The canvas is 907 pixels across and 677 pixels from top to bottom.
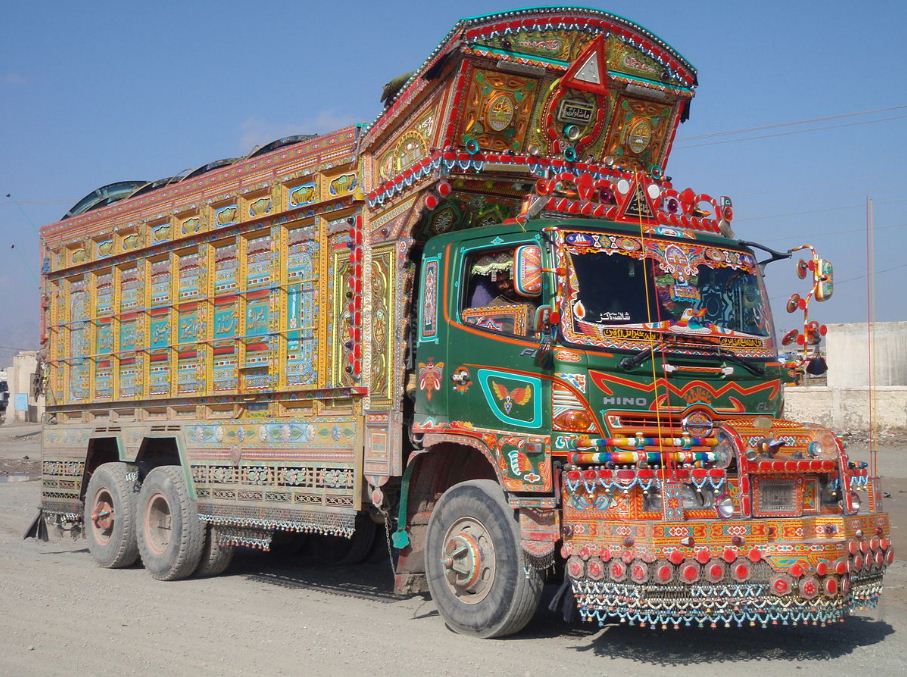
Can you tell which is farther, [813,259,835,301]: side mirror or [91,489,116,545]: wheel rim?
[91,489,116,545]: wheel rim

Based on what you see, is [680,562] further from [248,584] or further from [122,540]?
[122,540]

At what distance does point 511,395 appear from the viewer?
284 inches

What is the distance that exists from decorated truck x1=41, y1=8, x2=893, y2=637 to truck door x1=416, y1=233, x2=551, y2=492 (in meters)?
0.02

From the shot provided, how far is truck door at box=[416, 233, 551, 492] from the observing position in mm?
6949

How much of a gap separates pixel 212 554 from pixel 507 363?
5086 millimetres

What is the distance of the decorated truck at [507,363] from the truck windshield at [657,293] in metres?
0.02

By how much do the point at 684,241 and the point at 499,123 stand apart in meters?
1.66

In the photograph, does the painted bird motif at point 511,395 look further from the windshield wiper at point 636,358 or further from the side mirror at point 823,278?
the side mirror at point 823,278

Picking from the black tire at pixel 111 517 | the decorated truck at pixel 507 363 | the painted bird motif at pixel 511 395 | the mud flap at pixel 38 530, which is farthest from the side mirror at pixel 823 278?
the mud flap at pixel 38 530

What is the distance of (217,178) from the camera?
10891mm

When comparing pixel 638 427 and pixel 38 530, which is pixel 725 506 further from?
pixel 38 530

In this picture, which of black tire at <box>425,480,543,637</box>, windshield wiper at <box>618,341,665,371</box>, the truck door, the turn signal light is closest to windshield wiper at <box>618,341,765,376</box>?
windshield wiper at <box>618,341,665,371</box>

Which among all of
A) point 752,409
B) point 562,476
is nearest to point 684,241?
point 752,409

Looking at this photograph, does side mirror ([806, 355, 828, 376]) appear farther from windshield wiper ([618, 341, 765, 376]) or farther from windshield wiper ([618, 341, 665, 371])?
windshield wiper ([618, 341, 665, 371])
